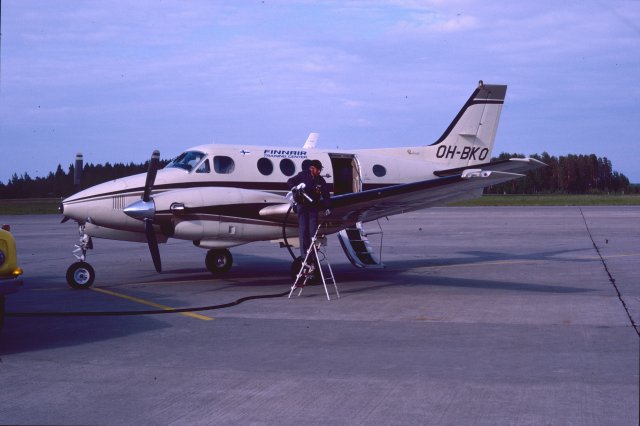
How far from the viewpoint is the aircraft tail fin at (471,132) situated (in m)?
18.7

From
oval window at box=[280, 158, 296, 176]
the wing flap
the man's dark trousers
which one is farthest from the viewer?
oval window at box=[280, 158, 296, 176]

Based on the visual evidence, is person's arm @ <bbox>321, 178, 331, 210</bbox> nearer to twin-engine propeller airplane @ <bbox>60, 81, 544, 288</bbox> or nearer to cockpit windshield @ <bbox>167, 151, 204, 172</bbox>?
twin-engine propeller airplane @ <bbox>60, 81, 544, 288</bbox>

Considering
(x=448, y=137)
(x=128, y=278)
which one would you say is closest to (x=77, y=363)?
(x=128, y=278)

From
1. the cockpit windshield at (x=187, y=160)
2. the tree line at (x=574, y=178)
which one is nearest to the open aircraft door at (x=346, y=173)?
the cockpit windshield at (x=187, y=160)

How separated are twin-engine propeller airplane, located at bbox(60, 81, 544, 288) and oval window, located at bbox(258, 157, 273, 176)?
0.02m

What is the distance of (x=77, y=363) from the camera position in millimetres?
7777

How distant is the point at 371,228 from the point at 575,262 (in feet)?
48.5

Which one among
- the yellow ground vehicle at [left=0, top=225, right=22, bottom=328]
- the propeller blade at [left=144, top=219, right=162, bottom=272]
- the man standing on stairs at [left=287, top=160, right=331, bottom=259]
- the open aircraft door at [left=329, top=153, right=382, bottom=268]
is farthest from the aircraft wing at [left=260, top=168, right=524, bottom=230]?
the yellow ground vehicle at [left=0, top=225, right=22, bottom=328]

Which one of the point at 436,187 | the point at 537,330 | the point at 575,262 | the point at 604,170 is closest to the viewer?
the point at 537,330

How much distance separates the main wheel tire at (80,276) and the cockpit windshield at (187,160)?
2.74m

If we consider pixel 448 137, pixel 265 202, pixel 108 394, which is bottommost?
pixel 108 394

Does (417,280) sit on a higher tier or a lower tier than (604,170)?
lower

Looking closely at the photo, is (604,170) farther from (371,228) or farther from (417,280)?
(417,280)

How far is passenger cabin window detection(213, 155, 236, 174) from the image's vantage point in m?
15.3
